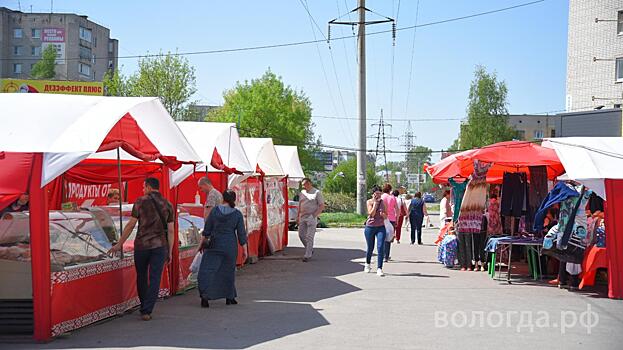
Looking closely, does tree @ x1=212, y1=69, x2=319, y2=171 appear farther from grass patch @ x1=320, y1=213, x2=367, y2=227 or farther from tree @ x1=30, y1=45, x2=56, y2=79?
tree @ x1=30, y1=45, x2=56, y2=79

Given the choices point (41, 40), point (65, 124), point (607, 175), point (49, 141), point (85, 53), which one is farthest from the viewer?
point (85, 53)

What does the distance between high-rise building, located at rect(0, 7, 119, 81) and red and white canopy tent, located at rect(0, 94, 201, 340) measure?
80.9 metres

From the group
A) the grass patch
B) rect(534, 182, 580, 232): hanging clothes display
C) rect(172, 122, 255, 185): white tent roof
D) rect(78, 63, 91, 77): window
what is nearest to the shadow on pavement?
rect(172, 122, 255, 185): white tent roof

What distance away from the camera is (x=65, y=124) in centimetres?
924

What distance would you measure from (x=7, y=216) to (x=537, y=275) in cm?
1032

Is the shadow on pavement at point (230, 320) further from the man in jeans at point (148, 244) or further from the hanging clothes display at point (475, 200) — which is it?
the hanging clothes display at point (475, 200)

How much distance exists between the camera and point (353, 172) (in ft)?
226

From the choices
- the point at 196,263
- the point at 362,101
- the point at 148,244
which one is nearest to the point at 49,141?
the point at 148,244

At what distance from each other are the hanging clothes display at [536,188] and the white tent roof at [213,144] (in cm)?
618

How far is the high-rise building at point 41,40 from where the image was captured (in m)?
86.0

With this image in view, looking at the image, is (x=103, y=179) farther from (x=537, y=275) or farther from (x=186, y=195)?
(x=537, y=275)

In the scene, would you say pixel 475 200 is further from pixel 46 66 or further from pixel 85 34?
pixel 85 34

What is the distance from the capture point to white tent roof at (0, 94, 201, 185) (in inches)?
338

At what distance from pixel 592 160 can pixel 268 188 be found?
34.0ft
